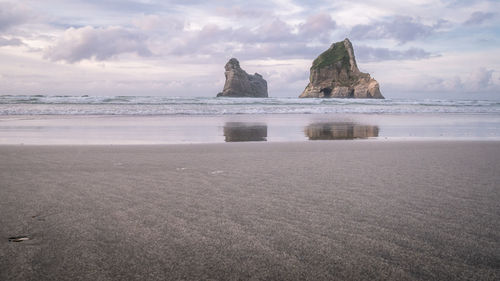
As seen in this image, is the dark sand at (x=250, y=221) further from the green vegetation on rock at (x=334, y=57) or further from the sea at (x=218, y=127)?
the green vegetation on rock at (x=334, y=57)

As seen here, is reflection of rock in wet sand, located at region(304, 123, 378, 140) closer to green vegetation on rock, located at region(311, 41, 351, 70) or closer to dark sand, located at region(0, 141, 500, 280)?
dark sand, located at region(0, 141, 500, 280)

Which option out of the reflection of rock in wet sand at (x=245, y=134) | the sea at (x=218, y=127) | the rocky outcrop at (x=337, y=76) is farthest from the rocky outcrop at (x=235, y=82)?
the reflection of rock in wet sand at (x=245, y=134)

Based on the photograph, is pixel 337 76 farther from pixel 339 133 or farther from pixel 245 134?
pixel 245 134

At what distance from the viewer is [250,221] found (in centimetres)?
241

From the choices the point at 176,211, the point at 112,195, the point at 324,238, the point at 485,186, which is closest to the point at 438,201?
the point at 485,186

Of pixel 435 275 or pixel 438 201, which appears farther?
pixel 438 201

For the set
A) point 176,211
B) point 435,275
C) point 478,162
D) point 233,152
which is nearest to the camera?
point 435,275

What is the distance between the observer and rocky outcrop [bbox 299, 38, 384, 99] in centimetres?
6975

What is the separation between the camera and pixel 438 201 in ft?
9.64

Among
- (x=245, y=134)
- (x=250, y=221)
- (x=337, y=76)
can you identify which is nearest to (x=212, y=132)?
(x=245, y=134)

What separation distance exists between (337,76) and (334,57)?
5.93 m

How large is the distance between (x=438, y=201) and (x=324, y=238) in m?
1.46

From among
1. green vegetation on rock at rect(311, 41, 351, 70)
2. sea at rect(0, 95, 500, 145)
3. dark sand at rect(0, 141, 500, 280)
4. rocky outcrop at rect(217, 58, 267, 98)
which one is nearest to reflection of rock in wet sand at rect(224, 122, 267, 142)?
sea at rect(0, 95, 500, 145)

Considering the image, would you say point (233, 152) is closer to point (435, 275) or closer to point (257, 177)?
point (257, 177)
